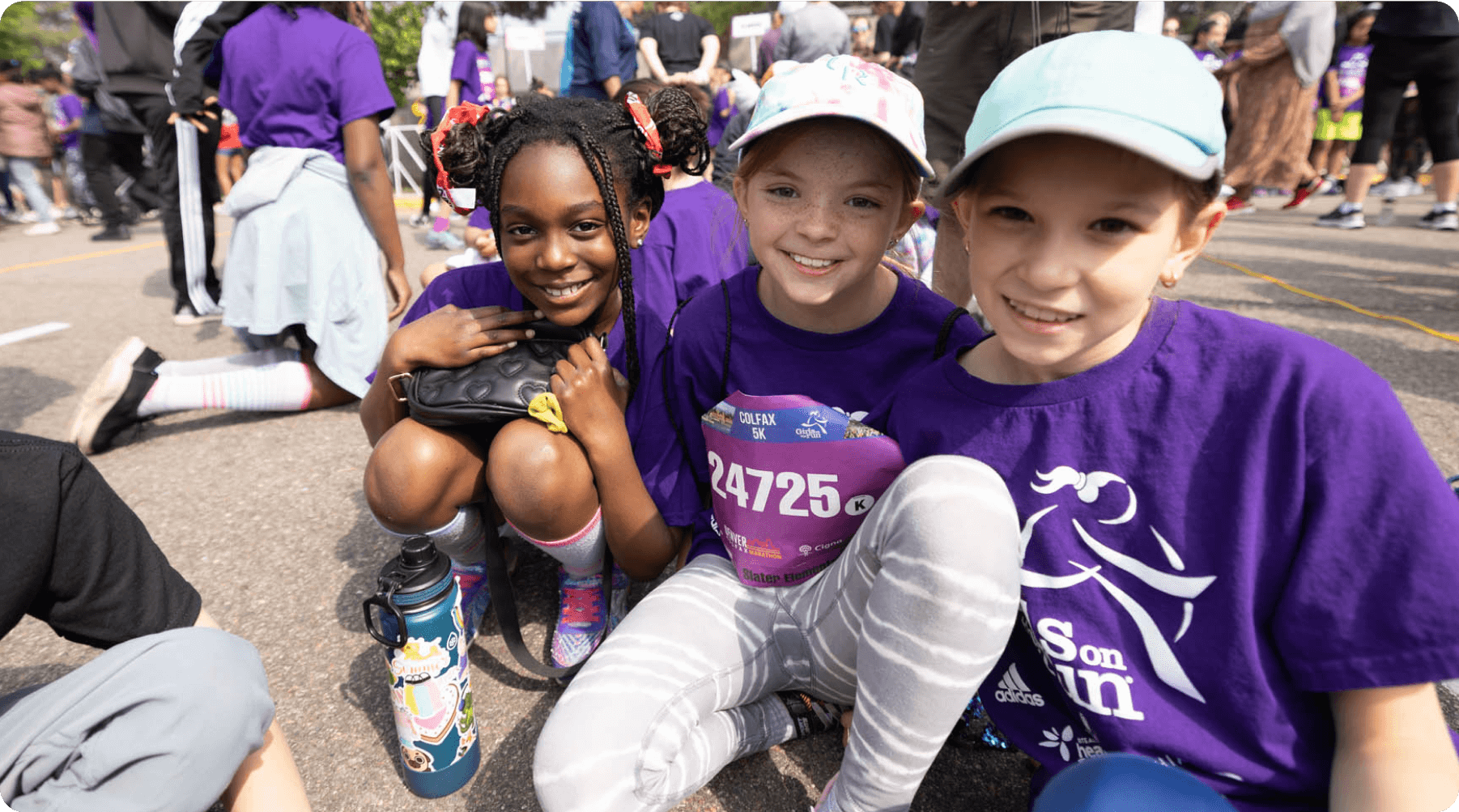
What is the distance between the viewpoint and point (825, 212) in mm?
1424

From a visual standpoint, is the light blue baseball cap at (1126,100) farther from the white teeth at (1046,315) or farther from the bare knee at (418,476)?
the bare knee at (418,476)

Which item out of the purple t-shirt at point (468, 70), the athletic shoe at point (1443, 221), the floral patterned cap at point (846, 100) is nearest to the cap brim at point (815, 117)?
the floral patterned cap at point (846, 100)

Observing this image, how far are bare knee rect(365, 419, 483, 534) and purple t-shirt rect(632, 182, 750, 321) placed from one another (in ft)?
2.02

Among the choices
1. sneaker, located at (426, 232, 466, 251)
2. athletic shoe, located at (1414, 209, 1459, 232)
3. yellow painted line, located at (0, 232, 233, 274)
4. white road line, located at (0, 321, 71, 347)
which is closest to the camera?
white road line, located at (0, 321, 71, 347)

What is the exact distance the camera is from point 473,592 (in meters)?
1.98

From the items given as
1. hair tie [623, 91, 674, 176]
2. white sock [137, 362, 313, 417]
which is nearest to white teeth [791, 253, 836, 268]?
Answer: hair tie [623, 91, 674, 176]

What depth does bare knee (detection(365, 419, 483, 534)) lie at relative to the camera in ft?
5.66

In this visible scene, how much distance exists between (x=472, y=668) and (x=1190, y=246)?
5.65 feet

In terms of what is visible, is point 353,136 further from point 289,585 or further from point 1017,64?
point 1017,64

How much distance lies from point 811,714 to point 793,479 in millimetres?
524

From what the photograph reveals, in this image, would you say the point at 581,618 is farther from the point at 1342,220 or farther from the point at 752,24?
the point at 752,24

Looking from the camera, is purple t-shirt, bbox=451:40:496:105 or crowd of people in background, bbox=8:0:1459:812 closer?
crowd of people in background, bbox=8:0:1459:812

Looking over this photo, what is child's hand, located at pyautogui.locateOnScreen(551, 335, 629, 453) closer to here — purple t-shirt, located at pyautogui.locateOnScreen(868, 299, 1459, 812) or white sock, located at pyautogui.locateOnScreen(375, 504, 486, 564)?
white sock, located at pyautogui.locateOnScreen(375, 504, 486, 564)

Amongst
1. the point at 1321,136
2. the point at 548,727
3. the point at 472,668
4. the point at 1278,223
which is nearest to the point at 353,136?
the point at 472,668
